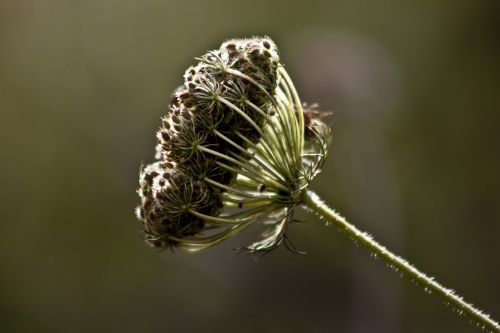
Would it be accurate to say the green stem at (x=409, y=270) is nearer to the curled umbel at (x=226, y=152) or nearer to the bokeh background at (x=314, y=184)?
the curled umbel at (x=226, y=152)

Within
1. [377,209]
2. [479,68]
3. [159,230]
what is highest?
[159,230]

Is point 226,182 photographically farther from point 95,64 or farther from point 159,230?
point 95,64

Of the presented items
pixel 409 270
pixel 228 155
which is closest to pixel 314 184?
pixel 228 155

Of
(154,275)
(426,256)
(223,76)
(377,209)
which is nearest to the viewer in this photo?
(223,76)

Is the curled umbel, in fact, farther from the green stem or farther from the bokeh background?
the bokeh background

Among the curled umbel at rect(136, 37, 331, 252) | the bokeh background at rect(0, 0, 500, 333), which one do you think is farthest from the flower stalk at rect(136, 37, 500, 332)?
the bokeh background at rect(0, 0, 500, 333)

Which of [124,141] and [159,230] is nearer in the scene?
[159,230]

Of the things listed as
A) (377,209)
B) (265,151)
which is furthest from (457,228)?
(265,151)
